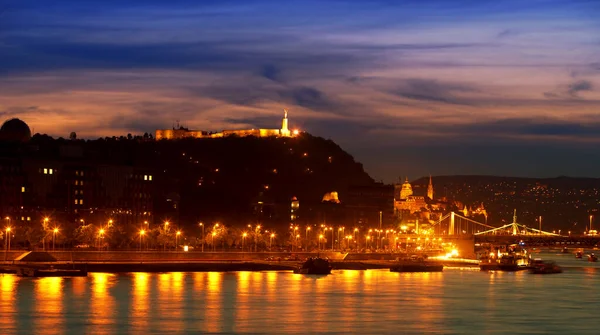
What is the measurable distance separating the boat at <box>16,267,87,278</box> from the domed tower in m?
63.0

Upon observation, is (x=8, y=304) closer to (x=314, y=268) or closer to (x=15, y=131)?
(x=314, y=268)

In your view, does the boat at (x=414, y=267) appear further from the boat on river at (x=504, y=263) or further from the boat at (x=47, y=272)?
the boat at (x=47, y=272)

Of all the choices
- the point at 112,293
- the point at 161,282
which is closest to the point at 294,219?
the point at 161,282

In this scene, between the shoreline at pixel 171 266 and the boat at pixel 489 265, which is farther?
the boat at pixel 489 265

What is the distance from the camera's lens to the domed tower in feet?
506

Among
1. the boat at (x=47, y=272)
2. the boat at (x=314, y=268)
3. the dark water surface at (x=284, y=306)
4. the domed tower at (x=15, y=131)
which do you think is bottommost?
the dark water surface at (x=284, y=306)

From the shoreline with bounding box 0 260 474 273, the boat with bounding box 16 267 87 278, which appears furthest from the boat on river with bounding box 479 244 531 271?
the boat with bounding box 16 267 87 278

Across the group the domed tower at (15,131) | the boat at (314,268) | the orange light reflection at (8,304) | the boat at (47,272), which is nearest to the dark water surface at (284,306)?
the orange light reflection at (8,304)

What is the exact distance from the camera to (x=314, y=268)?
358 feet

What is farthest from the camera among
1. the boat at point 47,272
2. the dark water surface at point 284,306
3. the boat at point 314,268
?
the boat at point 314,268

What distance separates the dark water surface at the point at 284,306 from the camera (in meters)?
57.4

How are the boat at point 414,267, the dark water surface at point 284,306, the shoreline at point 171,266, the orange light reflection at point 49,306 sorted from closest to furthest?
1. the orange light reflection at point 49,306
2. the dark water surface at point 284,306
3. the shoreline at point 171,266
4. the boat at point 414,267

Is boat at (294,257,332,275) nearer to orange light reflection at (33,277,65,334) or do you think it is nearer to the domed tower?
orange light reflection at (33,277,65,334)

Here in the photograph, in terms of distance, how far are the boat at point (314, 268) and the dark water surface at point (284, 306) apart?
9.06m
